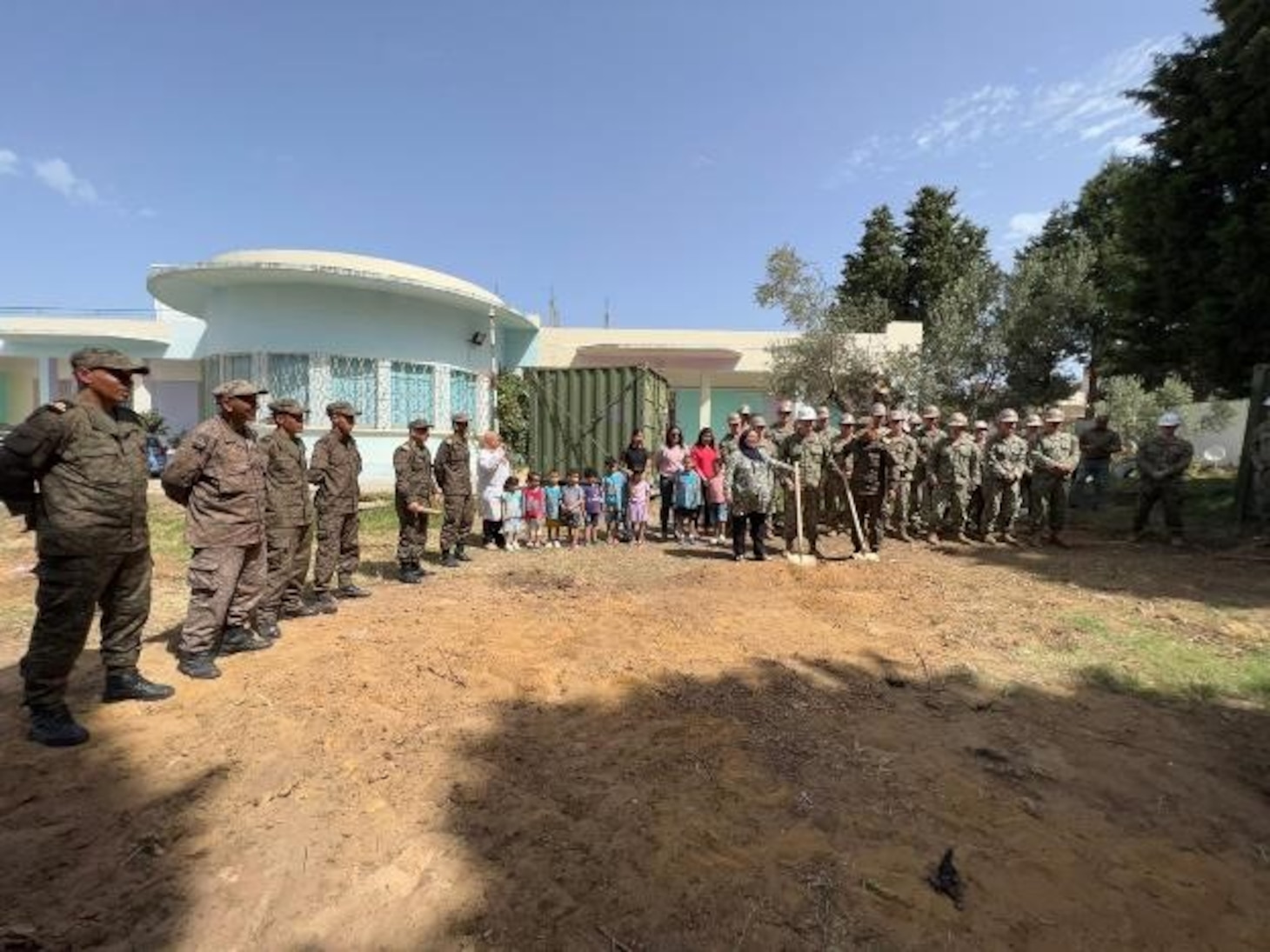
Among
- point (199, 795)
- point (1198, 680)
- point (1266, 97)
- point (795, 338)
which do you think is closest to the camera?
point (199, 795)

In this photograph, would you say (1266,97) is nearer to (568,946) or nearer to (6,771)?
(568,946)

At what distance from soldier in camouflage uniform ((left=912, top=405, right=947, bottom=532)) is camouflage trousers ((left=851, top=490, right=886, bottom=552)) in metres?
1.51

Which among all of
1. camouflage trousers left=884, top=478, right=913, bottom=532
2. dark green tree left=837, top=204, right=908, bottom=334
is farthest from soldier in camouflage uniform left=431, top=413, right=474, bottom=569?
dark green tree left=837, top=204, right=908, bottom=334

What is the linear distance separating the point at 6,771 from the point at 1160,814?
493 centimetres

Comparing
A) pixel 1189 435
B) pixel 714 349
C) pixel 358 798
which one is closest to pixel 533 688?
pixel 358 798

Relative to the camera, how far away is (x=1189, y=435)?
1941 centimetres

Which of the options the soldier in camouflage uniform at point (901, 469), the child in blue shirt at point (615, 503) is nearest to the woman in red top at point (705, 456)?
→ the child in blue shirt at point (615, 503)

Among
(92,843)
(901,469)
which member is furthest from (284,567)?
(901,469)

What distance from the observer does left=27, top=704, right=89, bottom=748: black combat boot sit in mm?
3320

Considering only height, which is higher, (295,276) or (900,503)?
(295,276)

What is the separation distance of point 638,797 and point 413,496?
4421mm

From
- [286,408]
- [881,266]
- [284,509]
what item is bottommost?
[284,509]

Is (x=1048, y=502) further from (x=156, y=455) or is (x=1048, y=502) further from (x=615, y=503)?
(x=156, y=455)

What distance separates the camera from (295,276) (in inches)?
464
